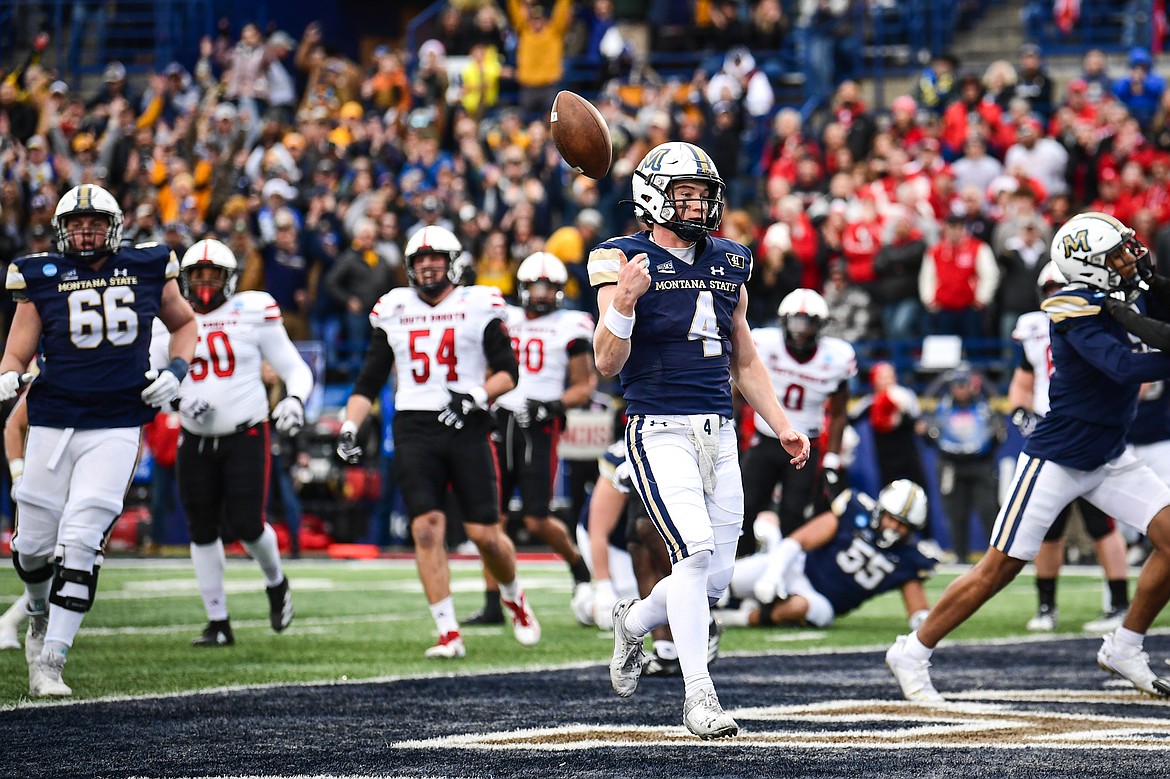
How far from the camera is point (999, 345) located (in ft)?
47.6

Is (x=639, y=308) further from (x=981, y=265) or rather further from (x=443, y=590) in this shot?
(x=981, y=265)

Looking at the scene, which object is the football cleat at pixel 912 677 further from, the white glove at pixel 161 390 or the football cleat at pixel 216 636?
the football cleat at pixel 216 636

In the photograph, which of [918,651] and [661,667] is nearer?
[918,651]

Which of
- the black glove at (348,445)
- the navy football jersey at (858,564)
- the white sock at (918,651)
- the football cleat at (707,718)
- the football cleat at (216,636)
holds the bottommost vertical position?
the football cleat at (216,636)

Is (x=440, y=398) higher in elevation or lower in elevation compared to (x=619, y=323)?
lower

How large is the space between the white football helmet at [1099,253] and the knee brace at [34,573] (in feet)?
14.6

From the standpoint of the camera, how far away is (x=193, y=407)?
8547 millimetres

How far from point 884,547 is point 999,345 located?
5.41 meters

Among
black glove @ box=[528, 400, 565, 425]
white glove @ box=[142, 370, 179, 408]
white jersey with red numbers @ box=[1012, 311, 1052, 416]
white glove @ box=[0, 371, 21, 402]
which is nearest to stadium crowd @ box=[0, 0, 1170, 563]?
black glove @ box=[528, 400, 565, 425]

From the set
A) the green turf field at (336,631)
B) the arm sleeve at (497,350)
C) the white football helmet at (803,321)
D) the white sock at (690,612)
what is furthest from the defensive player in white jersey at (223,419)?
the white sock at (690,612)

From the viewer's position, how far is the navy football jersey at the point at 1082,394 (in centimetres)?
652

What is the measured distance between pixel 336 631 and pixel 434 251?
Result: 2283 mm

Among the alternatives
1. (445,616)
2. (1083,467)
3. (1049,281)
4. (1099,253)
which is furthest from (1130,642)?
(445,616)

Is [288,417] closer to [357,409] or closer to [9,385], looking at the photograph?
[357,409]
